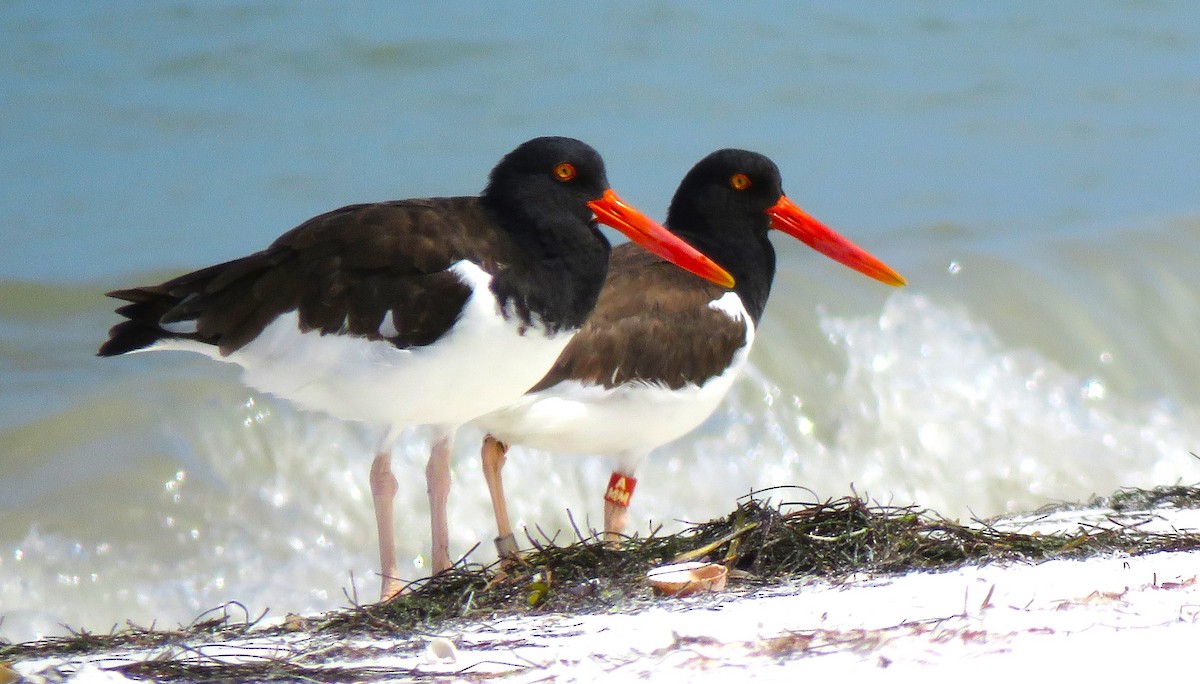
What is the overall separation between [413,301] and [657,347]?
1.05m

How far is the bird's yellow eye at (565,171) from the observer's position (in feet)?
14.7

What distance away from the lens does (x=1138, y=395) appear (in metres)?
8.41

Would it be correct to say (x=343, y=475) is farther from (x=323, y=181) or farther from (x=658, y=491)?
(x=323, y=181)

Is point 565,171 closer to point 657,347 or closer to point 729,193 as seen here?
point 657,347

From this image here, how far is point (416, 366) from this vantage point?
4.13 m

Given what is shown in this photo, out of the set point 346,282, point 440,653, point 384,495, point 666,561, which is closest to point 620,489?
point 384,495

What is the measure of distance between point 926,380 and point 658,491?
1906 mm

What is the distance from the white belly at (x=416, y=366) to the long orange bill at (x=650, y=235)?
457mm

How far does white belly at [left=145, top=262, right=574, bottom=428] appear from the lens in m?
4.11

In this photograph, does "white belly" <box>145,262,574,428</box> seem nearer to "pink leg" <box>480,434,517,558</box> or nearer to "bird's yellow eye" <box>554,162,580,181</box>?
"bird's yellow eye" <box>554,162,580,181</box>

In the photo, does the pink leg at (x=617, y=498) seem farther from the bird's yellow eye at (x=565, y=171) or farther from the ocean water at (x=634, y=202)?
the bird's yellow eye at (x=565, y=171)

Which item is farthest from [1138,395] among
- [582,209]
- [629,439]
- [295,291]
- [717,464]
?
[295,291]

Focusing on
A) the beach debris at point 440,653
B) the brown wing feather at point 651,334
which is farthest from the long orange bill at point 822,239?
the beach debris at point 440,653

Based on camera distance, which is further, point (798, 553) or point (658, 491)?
point (658, 491)
